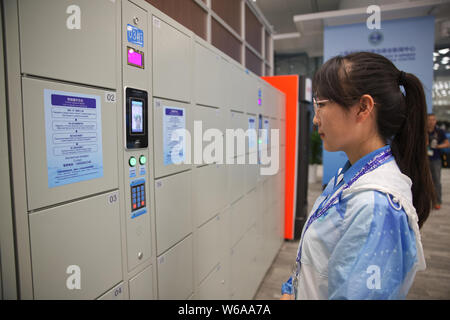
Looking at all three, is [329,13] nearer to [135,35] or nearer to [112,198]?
[135,35]

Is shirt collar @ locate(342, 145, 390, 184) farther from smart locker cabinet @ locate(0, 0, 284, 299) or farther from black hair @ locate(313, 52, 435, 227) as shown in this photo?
smart locker cabinet @ locate(0, 0, 284, 299)

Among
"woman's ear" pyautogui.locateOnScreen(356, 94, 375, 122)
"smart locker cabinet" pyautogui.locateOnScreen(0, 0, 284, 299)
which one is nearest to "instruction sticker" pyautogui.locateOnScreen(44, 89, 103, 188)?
"smart locker cabinet" pyautogui.locateOnScreen(0, 0, 284, 299)

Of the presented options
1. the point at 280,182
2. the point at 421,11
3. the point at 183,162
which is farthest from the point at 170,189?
the point at 421,11

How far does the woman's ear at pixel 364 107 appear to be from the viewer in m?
0.82

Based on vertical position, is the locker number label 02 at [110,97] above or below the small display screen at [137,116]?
above

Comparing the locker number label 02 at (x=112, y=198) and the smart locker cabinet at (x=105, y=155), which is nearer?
the smart locker cabinet at (x=105, y=155)

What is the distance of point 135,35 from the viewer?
1.12 m

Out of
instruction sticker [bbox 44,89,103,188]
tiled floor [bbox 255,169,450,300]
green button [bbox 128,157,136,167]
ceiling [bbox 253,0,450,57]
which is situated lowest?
tiled floor [bbox 255,169,450,300]

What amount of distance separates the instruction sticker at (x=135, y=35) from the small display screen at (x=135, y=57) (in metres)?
0.03

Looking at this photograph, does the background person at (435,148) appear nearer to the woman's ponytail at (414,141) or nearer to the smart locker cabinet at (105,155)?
the smart locker cabinet at (105,155)

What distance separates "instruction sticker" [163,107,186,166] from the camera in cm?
133

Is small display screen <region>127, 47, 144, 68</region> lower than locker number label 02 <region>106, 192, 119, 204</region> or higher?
higher

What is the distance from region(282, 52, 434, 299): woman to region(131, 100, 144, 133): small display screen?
0.65 meters

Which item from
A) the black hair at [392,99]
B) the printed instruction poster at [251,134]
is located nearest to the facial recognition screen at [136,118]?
the black hair at [392,99]
